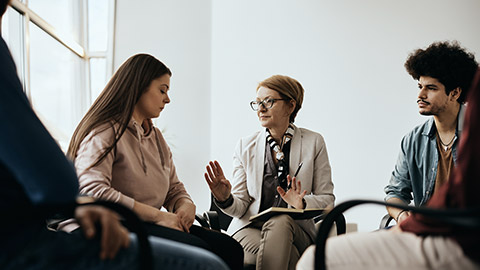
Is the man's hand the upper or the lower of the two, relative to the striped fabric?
upper

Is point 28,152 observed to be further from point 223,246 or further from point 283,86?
point 283,86

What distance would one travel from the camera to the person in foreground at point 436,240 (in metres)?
0.90

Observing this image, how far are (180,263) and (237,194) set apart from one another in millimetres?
1694

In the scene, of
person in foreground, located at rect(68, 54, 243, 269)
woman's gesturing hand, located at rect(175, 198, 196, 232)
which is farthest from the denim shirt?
woman's gesturing hand, located at rect(175, 198, 196, 232)

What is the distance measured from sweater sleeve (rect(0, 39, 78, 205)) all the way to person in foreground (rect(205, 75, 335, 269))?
1497mm

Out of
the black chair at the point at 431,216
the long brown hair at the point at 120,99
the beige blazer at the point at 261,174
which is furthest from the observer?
the beige blazer at the point at 261,174

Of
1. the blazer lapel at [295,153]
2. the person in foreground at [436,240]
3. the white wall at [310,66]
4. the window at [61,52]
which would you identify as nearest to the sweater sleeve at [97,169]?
the person in foreground at [436,240]

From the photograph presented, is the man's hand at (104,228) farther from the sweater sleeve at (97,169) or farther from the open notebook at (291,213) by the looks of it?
the open notebook at (291,213)

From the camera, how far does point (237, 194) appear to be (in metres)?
2.70

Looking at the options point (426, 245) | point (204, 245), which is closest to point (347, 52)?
point (204, 245)

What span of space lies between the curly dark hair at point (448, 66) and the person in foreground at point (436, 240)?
1.56 metres

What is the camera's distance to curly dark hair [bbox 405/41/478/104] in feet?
7.80

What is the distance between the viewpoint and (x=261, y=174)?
2.62m

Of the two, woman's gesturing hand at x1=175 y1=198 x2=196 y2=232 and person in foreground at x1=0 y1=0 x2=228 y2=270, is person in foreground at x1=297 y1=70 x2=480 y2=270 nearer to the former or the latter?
person in foreground at x1=0 y1=0 x2=228 y2=270
